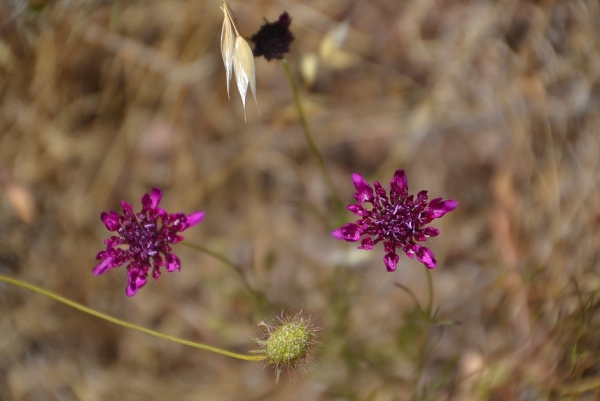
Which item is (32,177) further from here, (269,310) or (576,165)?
(576,165)

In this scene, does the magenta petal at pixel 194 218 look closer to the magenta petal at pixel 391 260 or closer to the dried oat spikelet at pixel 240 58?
the dried oat spikelet at pixel 240 58

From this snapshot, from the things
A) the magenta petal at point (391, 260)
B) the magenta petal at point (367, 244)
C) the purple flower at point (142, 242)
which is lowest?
the magenta petal at point (391, 260)

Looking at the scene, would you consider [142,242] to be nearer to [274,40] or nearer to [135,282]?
[135,282]

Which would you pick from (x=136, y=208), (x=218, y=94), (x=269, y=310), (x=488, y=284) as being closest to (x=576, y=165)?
(x=488, y=284)

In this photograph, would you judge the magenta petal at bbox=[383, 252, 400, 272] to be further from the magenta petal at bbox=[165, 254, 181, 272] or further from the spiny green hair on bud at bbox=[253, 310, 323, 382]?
the magenta petal at bbox=[165, 254, 181, 272]

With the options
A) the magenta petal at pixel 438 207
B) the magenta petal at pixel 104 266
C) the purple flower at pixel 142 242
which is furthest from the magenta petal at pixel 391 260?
the magenta petal at pixel 104 266

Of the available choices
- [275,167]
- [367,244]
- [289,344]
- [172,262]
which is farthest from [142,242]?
[275,167]
